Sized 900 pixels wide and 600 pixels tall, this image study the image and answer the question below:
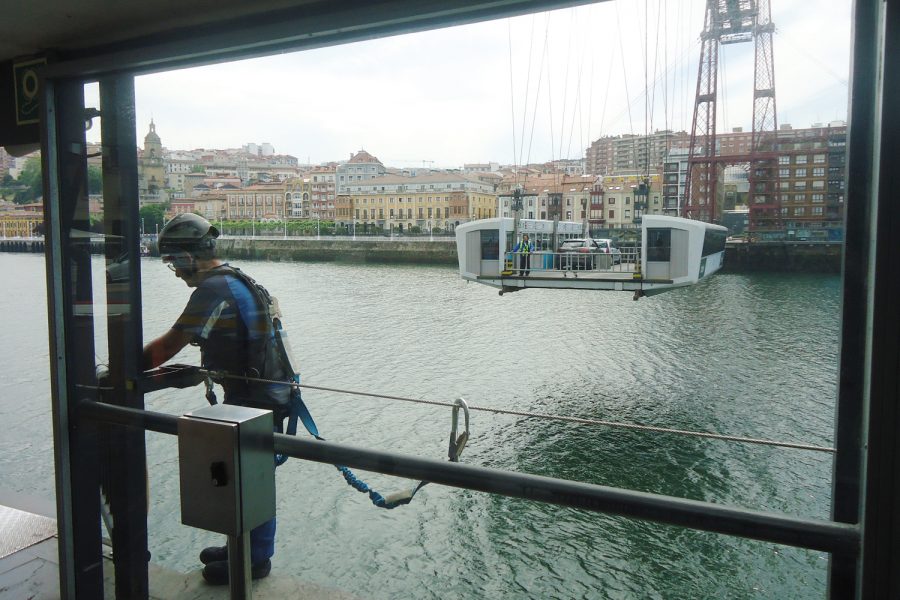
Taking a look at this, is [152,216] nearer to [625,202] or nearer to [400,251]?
[625,202]

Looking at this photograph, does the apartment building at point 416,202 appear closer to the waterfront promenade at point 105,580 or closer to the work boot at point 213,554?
the waterfront promenade at point 105,580

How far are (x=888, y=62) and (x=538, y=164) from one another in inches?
508

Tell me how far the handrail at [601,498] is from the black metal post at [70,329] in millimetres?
693

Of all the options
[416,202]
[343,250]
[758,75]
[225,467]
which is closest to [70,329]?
[225,467]

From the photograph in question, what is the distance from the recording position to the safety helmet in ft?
5.43

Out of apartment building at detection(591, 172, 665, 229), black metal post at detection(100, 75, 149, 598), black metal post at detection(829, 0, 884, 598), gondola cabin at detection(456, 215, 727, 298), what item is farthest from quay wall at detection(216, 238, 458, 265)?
apartment building at detection(591, 172, 665, 229)

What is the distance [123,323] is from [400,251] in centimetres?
1749

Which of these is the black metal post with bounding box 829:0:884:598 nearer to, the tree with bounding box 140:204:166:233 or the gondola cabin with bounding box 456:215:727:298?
the tree with bounding box 140:204:166:233

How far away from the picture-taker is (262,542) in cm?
167

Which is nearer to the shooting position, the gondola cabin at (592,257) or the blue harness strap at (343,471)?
the blue harness strap at (343,471)

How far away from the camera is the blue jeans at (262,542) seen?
63.7 inches

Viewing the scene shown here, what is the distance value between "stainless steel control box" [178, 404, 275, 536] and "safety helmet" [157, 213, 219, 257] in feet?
2.90

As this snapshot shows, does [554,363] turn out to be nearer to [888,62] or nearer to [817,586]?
[817,586]

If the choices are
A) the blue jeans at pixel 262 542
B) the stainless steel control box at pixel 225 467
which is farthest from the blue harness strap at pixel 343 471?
the stainless steel control box at pixel 225 467
